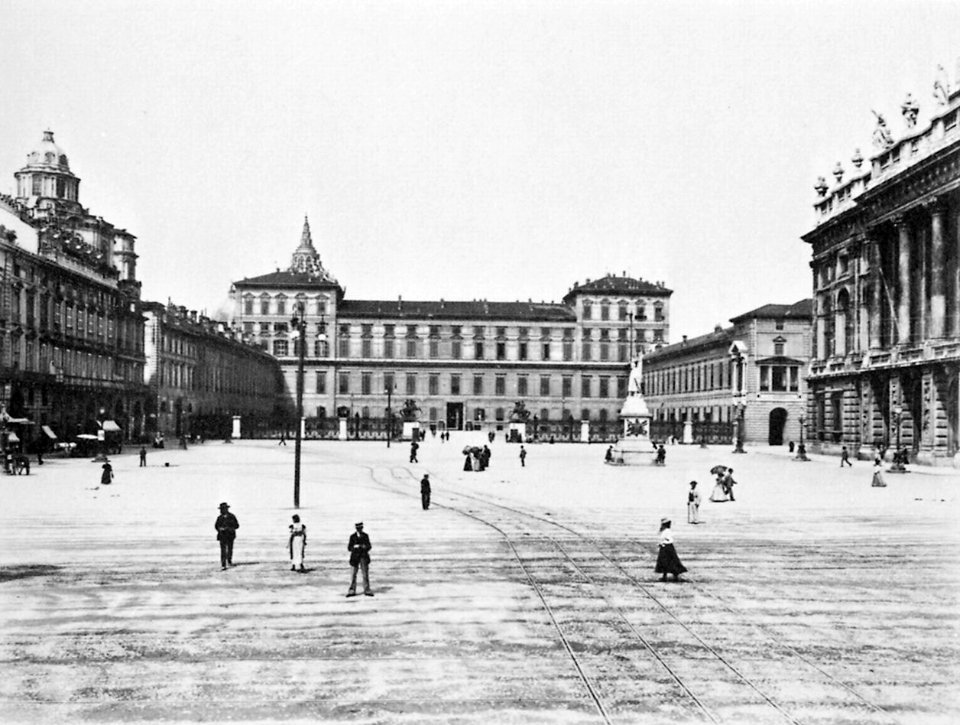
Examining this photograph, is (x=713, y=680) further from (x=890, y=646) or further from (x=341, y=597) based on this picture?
(x=341, y=597)

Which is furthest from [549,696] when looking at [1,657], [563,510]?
[563,510]

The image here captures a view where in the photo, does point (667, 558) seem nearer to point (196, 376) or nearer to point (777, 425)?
point (777, 425)

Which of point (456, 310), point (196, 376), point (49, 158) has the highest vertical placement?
point (49, 158)

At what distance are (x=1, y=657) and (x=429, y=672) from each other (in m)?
5.30

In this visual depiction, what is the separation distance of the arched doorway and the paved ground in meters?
59.0

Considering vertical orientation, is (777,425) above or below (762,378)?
below

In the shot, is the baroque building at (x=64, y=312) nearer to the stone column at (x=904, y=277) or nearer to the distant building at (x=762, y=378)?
the stone column at (x=904, y=277)

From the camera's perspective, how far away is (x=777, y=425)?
85.5 m

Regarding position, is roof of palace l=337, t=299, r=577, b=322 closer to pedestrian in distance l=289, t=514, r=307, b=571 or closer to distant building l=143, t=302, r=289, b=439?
distant building l=143, t=302, r=289, b=439

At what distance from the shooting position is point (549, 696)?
10.4 meters

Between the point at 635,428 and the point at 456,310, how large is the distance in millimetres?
74623

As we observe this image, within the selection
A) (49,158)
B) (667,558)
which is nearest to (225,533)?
(667,558)

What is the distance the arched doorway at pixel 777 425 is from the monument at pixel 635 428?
119 feet

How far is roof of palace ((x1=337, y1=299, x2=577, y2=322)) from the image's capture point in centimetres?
12406
